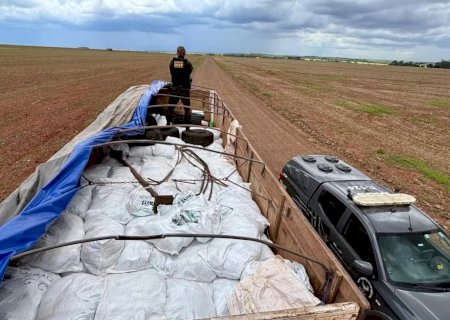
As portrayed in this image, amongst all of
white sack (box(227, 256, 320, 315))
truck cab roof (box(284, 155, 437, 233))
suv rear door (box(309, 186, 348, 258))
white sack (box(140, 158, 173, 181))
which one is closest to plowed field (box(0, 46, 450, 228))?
truck cab roof (box(284, 155, 437, 233))

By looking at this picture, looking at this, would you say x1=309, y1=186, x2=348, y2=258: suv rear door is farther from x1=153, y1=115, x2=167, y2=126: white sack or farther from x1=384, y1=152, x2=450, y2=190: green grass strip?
x1=384, y1=152, x2=450, y2=190: green grass strip

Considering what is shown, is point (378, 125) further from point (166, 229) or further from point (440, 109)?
point (166, 229)

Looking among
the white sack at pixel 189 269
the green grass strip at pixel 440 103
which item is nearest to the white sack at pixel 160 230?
the white sack at pixel 189 269

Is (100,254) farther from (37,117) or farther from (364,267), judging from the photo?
(37,117)

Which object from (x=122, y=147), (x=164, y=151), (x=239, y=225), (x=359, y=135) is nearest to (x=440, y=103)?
(x=359, y=135)

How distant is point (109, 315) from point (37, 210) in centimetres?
141

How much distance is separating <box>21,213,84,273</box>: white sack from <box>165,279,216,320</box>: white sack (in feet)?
3.33

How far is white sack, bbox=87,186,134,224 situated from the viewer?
4145 mm

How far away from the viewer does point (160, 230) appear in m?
3.79

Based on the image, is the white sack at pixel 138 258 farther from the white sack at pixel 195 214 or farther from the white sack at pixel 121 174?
the white sack at pixel 121 174

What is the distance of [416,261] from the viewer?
391 cm

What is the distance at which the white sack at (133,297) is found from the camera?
2727 millimetres

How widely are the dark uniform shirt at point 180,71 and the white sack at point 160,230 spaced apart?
6.39 metres

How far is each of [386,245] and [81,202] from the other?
394cm
